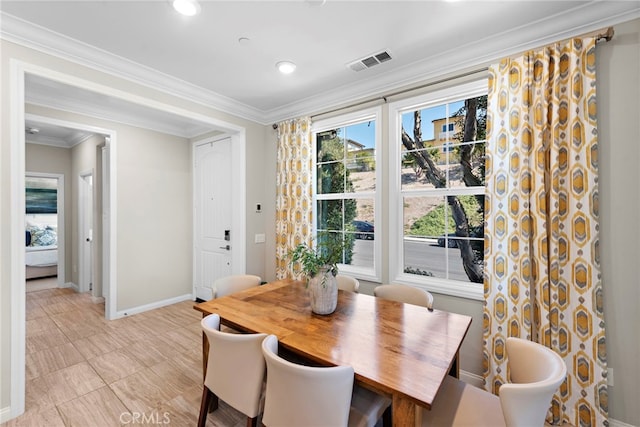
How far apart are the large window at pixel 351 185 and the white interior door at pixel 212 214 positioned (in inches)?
52.5

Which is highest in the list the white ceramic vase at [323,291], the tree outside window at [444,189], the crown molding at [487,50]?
the crown molding at [487,50]

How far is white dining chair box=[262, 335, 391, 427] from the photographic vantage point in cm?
108

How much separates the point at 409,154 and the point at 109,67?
112 inches

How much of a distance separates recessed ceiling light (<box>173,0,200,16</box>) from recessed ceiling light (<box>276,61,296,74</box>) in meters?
0.80

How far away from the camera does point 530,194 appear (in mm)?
1946

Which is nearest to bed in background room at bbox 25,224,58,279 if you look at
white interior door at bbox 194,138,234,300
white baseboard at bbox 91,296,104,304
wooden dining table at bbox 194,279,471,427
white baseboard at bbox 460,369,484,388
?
white baseboard at bbox 91,296,104,304

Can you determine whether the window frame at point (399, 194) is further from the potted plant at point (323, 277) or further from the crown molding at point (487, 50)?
the potted plant at point (323, 277)

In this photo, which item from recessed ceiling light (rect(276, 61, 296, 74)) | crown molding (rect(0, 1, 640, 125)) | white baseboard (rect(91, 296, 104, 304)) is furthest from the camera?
white baseboard (rect(91, 296, 104, 304))

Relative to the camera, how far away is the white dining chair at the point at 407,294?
2072 mm

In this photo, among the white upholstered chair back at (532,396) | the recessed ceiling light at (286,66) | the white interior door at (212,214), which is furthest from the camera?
the white interior door at (212,214)

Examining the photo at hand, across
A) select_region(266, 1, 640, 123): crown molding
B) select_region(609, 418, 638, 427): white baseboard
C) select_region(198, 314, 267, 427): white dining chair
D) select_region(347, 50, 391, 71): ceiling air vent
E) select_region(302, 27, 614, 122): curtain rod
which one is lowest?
select_region(609, 418, 638, 427): white baseboard

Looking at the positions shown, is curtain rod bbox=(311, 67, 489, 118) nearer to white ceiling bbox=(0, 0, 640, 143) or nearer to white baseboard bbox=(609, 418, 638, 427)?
white ceiling bbox=(0, 0, 640, 143)

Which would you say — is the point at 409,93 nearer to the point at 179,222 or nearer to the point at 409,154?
the point at 409,154

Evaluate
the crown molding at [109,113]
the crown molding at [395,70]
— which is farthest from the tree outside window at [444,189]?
the crown molding at [109,113]
